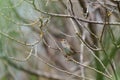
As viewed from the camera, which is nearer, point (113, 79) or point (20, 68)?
point (113, 79)

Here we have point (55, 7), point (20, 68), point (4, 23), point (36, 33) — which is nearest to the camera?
point (4, 23)

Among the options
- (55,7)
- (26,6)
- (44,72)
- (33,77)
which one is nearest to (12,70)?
(33,77)

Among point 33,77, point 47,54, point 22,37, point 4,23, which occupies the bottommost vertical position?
point 33,77

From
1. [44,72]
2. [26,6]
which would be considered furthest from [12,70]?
[26,6]

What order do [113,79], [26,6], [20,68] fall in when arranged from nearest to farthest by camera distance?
[113,79] → [26,6] → [20,68]

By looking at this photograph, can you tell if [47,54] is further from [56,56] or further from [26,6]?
[26,6]

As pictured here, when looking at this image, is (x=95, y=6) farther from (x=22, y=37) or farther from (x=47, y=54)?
(x=47, y=54)

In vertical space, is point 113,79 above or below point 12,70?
above

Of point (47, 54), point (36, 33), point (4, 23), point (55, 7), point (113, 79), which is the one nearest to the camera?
point (113, 79)

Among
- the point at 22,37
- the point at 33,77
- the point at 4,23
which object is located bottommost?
the point at 33,77
